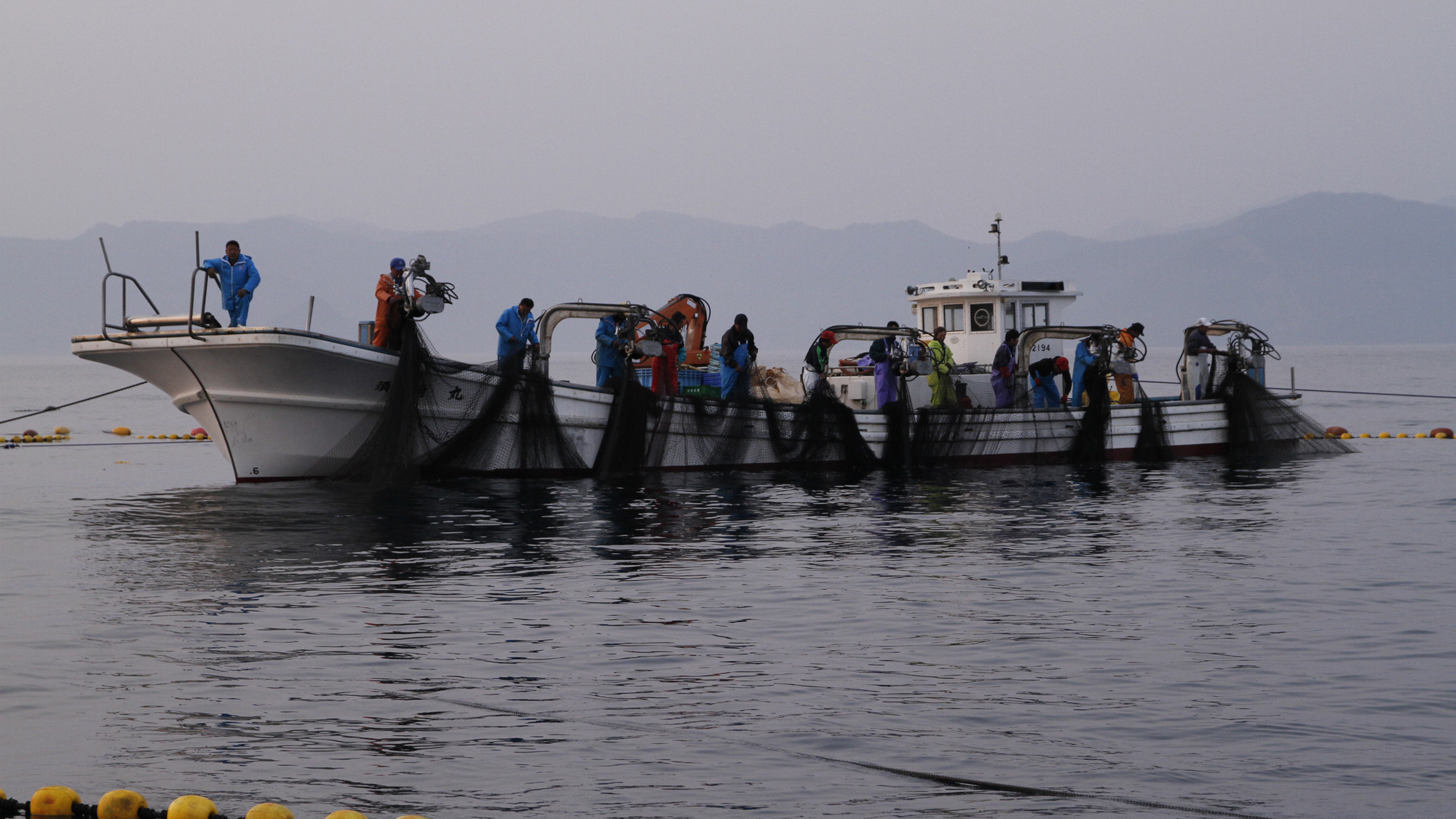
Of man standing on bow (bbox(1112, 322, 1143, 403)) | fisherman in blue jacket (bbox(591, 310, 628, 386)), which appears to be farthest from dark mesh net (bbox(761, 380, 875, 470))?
man standing on bow (bbox(1112, 322, 1143, 403))

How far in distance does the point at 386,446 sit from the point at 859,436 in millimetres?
7677

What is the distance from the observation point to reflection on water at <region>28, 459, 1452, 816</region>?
6520 millimetres

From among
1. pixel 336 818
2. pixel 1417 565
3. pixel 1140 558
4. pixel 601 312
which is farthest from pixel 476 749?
pixel 601 312

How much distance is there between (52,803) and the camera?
225 inches

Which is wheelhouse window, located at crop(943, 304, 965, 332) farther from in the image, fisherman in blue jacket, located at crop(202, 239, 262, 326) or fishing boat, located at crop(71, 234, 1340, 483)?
fisherman in blue jacket, located at crop(202, 239, 262, 326)

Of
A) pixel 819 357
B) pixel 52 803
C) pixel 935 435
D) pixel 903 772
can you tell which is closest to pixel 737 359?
pixel 819 357

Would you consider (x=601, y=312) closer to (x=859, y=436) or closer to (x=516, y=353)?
(x=516, y=353)

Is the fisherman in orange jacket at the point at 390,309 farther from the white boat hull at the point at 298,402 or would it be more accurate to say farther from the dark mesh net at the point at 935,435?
the dark mesh net at the point at 935,435

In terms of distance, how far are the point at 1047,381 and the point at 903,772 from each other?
1834 centimetres

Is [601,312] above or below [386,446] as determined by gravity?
above

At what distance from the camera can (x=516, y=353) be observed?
63.0 feet

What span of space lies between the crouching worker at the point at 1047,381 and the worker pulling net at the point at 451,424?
27.2ft

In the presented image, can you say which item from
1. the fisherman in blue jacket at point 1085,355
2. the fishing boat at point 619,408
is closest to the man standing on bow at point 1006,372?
the fishing boat at point 619,408

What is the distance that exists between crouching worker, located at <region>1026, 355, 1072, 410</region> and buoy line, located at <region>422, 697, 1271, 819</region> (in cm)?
1741
